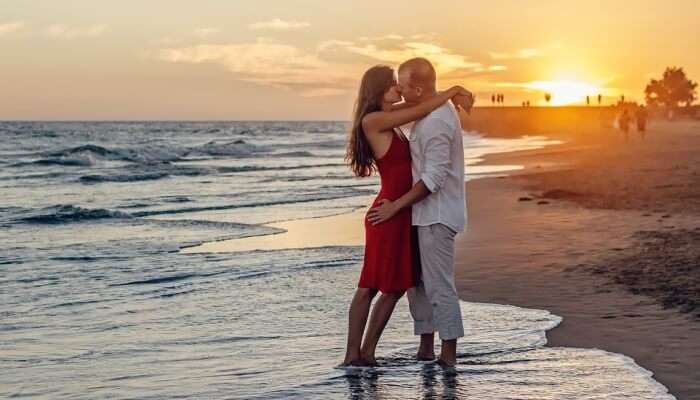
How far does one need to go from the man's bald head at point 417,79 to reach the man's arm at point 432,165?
0.22 meters

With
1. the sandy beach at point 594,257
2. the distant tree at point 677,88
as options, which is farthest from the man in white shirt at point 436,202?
the distant tree at point 677,88

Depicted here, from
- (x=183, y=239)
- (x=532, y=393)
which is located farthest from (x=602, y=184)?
(x=532, y=393)

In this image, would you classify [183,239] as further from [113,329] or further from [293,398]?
[293,398]

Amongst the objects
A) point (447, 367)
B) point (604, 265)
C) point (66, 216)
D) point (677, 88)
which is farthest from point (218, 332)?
point (677, 88)

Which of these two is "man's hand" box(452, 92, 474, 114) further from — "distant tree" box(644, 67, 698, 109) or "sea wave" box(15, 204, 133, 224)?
"distant tree" box(644, 67, 698, 109)

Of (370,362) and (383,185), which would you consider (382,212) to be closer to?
(383,185)

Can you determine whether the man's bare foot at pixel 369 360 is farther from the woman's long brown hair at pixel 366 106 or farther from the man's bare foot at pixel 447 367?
the woman's long brown hair at pixel 366 106

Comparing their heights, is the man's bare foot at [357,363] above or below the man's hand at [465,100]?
below

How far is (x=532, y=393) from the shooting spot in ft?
17.0

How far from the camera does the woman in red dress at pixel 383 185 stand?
5.91m

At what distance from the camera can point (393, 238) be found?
5.92 meters

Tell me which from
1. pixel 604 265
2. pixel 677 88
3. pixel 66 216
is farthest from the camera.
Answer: pixel 677 88

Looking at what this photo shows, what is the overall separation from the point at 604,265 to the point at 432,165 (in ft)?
12.5

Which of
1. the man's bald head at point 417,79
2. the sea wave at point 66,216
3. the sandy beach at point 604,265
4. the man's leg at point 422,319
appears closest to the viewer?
the man's bald head at point 417,79
